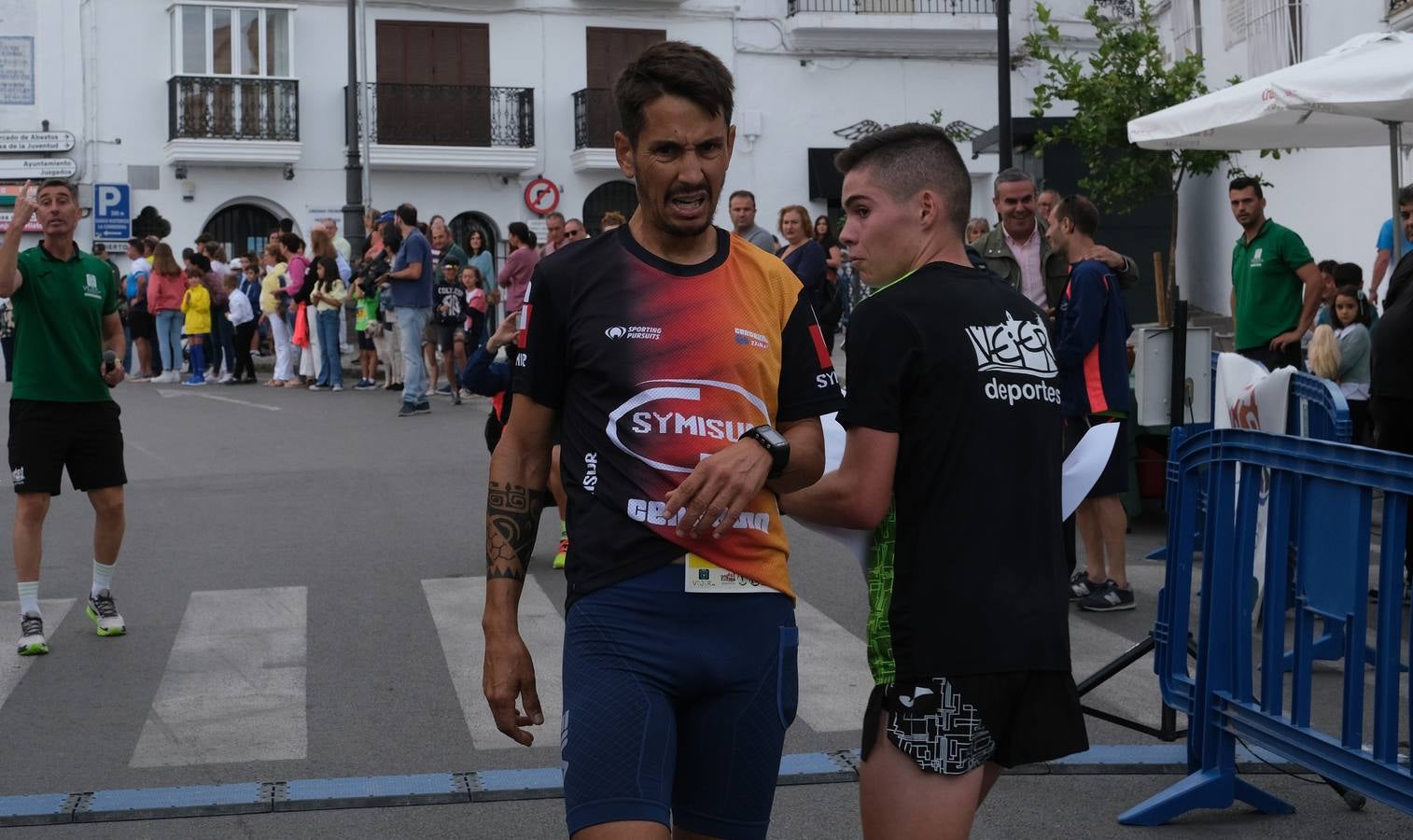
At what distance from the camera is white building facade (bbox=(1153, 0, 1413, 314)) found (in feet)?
61.6

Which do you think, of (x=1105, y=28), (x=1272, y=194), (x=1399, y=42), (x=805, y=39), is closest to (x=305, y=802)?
(x=1399, y=42)

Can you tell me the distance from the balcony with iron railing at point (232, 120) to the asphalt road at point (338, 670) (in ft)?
75.9

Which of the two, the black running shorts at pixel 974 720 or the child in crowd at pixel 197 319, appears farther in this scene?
the child in crowd at pixel 197 319

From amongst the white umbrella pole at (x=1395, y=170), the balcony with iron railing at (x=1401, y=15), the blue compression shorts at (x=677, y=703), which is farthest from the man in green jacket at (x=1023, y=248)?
the balcony with iron railing at (x=1401, y=15)

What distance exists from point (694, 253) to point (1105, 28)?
55.1ft

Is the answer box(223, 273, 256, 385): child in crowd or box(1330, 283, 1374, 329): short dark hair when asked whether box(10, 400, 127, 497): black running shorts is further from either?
box(223, 273, 256, 385): child in crowd

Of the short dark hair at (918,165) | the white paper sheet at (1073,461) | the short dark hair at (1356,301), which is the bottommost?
the white paper sheet at (1073,461)

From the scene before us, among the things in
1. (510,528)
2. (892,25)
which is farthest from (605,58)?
(510,528)

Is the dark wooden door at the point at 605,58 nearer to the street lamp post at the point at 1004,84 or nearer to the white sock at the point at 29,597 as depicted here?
the street lamp post at the point at 1004,84

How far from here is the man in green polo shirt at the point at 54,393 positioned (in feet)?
25.2

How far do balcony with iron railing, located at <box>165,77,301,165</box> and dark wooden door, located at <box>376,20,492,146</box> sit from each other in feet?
6.04

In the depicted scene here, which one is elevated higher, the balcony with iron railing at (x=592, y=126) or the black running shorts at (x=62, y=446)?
the balcony with iron railing at (x=592, y=126)

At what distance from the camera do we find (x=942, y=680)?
321cm

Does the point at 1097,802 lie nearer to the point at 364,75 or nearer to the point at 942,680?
the point at 942,680
